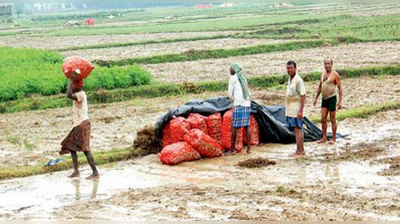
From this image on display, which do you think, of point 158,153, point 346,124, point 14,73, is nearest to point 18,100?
point 14,73

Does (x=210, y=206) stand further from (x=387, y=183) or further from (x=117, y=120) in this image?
(x=117, y=120)

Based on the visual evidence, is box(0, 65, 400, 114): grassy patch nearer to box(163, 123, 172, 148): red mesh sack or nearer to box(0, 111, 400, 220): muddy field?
box(163, 123, 172, 148): red mesh sack

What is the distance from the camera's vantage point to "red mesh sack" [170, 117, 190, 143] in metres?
9.03

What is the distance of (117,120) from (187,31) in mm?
23638

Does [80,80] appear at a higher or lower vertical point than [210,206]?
higher

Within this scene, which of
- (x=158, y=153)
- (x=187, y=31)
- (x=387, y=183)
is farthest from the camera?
(x=187, y=31)

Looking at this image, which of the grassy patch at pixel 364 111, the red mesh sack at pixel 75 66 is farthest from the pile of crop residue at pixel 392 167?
the red mesh sack at pixel 75 66

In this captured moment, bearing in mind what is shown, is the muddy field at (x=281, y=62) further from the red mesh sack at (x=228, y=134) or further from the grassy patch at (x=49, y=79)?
the red mesh sack at (x=228, y=134)

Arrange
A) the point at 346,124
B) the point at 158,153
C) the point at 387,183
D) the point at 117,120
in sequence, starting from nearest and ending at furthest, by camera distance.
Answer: the point at 387,183 < the point at 158,153 < the point at 346,124 < the point at 117,120

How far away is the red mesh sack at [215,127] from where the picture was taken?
9.34m

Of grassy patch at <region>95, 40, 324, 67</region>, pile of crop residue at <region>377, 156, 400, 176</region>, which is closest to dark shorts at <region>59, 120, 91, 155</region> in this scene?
pile of crop residue at <region>377, 156, 400, 176</region>

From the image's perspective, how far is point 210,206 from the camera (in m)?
6.47

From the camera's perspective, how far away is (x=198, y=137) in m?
8.91

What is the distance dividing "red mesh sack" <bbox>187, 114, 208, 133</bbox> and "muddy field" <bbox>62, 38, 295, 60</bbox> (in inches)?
525
